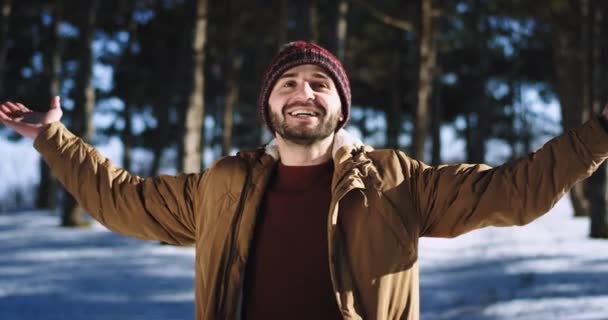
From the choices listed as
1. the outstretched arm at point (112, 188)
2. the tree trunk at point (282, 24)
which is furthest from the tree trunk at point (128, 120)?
the outstretched arm at point (112, 188)

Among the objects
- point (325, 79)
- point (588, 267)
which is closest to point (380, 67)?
point (588, 267)

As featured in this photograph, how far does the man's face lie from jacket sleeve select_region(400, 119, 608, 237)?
0.37 metres

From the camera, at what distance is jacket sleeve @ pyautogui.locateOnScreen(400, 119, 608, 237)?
2.18 meters

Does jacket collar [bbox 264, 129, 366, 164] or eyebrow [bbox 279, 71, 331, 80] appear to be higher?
eyebrow [bbox 279, 71, 331, 80]

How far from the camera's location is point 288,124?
2.56m

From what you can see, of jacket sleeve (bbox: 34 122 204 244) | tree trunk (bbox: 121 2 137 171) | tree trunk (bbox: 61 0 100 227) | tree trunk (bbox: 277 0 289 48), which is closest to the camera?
jacket sleeve (bbox: 34 122 204 244)

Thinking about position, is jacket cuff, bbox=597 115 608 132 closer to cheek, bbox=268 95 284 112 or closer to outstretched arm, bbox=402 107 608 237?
outstretched arm, bbox=402 107 608 237

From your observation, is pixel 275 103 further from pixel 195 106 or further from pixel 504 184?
pixel 195 106

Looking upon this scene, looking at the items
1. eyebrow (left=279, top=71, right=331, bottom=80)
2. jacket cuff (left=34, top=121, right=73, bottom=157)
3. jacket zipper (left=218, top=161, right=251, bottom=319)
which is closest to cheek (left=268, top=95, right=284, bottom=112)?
eyebrow (left=279, top=71, right=331, bottom=80)

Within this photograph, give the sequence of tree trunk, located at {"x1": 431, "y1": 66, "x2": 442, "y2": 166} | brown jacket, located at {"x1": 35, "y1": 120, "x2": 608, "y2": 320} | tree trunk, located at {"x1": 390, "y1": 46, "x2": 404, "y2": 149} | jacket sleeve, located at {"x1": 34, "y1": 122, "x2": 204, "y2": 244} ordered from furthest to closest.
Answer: tree trunk, located at {"x1": 390, "y1": 46, "x2": 404, "y2": 149}
tree trunk, located at {"x1": 431, "y1": 66, "x2": 442, "y2": 166}
jacket sleeve, located at {"x1": 34, "y1": 122, "x2": 204, "y2": 244}
brown jacket, located at {"x1": 35, "y1": 120, "x2": 608, "y2": 320}

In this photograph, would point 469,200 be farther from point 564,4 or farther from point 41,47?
point 41,47

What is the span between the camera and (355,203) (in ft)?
7.88

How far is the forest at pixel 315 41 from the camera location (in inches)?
455

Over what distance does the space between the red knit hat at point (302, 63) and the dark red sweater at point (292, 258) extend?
13.8 inches
